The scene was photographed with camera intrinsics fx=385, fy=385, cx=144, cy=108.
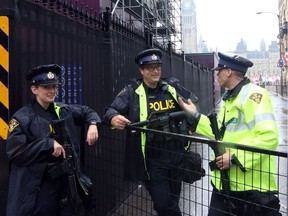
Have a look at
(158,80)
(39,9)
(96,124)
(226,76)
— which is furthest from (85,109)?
(226,76)

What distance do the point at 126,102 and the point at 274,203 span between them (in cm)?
172

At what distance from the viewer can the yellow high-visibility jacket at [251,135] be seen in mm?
2773

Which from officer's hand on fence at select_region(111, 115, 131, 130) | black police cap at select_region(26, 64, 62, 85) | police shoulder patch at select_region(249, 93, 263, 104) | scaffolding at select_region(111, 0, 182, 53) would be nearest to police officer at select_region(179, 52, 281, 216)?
police shoulder patch at select_region(249, 93, 263, 104)

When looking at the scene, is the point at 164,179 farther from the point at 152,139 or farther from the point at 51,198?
the point at 51,198

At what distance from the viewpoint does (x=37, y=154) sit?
2908 millimetres

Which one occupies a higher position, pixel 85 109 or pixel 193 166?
pixel 85 109

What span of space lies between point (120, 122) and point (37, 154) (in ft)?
2.94

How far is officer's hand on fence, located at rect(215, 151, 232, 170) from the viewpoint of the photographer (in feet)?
9.27

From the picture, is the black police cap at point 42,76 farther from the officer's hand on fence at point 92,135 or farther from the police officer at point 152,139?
the police officer at point 152,139

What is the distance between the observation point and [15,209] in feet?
9.61

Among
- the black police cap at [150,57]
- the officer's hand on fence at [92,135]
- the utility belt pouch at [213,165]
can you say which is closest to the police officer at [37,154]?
the officer's hand on fence at [92,135]

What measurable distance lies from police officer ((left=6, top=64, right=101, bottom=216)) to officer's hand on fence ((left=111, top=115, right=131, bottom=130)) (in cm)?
46

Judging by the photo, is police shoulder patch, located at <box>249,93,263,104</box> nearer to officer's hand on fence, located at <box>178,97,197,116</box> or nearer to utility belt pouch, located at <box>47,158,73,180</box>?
officer's hand on fence, located at <box>178,97,197,116</box>

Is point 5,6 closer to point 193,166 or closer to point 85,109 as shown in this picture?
point 85,109
